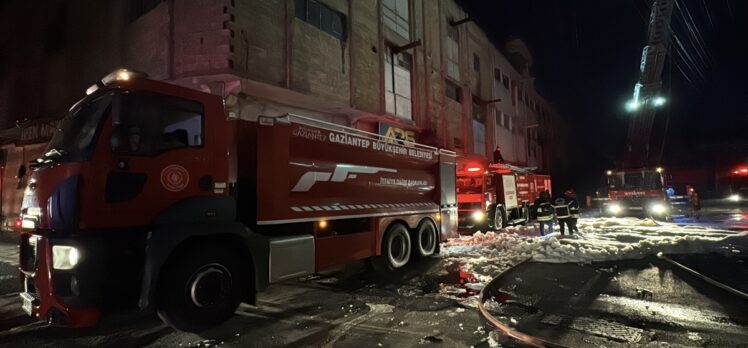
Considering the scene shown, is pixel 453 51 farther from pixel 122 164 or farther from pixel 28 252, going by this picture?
pixel 28 252

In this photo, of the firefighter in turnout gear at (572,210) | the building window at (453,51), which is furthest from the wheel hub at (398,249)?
the building window at (453,51)

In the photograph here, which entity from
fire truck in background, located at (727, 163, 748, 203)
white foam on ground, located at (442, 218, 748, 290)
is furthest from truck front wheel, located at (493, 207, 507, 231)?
fire truck in background, located at (727, 163, 748, 203)

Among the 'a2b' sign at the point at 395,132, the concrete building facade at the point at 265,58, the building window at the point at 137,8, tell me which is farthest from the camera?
the 'a2b' sign at the point at 395,132

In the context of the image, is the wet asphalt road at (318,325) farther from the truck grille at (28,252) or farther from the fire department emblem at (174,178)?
the fire department emblem at (174,178)

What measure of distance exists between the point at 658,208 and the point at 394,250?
631 inches

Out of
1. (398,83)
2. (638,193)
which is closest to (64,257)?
(398,83)

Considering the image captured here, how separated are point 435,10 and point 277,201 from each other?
19.4 meters

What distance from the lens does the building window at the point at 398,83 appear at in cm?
1736

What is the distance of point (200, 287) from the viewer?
441cm

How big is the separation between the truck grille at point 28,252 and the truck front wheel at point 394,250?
5070 mm

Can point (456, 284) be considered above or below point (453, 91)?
below

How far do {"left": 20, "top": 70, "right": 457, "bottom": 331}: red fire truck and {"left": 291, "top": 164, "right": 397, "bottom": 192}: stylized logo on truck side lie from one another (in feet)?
0.10

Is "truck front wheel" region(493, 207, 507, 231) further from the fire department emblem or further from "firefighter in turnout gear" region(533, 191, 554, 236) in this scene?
the fire department emblem

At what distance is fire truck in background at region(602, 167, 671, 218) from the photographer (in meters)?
18.1
